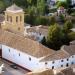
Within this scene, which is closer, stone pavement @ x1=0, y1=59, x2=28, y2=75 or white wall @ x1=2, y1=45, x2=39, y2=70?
stone pavement @ x1=0, y1=59, x2=28, y2=75

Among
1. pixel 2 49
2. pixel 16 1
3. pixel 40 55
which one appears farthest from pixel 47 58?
pixel 16 1

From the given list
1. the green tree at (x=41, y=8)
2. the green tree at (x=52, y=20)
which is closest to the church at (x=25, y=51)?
the green tree at (x=52, y=20)

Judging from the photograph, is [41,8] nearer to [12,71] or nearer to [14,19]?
[14,19]

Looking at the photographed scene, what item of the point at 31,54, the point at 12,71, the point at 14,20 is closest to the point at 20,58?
the point at 31,54

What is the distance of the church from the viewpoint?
41.8m

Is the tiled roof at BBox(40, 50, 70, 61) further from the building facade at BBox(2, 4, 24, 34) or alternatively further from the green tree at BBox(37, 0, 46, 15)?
the green tree at BBox(37, 0, 46, 15)

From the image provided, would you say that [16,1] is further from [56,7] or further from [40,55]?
[40,55]

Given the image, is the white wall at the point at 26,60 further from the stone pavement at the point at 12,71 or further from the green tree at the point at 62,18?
the green tree at the point at 62,18

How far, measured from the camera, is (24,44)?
4431 cm

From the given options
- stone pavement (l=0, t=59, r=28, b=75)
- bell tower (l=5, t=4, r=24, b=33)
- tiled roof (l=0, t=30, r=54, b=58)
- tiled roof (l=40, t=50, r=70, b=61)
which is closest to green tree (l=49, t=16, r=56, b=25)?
bell tower (l=5, t=4, r=24, b=33)

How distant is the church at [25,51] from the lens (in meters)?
41.8

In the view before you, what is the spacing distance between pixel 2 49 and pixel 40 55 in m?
6.86

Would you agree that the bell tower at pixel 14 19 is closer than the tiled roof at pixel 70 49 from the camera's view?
No

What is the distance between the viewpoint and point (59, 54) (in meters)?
42.5
